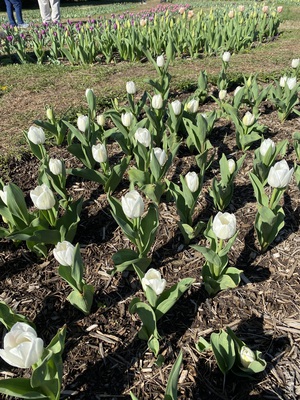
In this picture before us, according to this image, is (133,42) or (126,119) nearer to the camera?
(126,119)

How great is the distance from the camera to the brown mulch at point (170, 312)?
5.17ft

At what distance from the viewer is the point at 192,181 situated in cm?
201

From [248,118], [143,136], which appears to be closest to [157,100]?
[143,136]

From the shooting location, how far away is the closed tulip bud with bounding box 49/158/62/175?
2.22m

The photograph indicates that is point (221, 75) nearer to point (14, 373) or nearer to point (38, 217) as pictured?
point (38, 217)

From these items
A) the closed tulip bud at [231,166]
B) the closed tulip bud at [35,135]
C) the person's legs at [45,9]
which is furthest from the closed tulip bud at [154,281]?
the person's legs at [45,9]

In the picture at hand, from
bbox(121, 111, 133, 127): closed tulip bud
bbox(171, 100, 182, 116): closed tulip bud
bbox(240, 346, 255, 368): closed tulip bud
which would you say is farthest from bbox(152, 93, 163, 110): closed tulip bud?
bbox(240, 346, 255, 368): closed tulip bud

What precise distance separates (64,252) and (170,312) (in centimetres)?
69

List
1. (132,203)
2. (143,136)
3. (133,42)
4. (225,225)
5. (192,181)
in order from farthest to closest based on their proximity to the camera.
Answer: (133,42)
(143,136)
(192,181)
(132,203)
(225,225)

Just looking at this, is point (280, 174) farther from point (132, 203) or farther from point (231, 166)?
point (132, 203)

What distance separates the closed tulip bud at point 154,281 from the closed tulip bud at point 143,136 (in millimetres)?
1141

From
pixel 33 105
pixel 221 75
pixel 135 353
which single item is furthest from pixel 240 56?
pixel 135 353

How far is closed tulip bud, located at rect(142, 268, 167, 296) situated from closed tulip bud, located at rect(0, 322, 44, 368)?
20.7 inches

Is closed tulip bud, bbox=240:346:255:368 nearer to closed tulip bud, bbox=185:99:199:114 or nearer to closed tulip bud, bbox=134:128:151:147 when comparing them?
closed tulip bud, bbox=134:128:151:147
